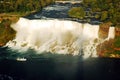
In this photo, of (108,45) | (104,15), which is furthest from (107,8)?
(108,45)

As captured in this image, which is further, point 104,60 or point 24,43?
point 24,43

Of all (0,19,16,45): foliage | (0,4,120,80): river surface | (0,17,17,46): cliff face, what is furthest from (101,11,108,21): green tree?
(0,19,16,45): foliage

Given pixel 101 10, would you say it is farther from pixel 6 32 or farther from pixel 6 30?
pixel 6 32

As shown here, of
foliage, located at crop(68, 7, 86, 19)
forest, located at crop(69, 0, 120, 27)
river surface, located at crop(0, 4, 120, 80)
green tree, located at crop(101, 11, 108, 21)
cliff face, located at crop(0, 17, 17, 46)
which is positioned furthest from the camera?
foliage, located at crop(68, 7, 86, 19)

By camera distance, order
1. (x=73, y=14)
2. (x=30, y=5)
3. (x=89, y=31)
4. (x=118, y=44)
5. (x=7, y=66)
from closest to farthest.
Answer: (x=7, y=66) → (x=118, y=44) → (x=89, y=31) → (x=73, y=14) → (x=30, y=5)

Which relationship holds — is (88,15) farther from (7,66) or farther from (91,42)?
(7,66)

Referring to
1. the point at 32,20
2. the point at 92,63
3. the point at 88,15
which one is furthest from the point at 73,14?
the point at 92,63

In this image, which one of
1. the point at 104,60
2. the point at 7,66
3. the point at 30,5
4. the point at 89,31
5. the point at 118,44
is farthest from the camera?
the point at 30,5

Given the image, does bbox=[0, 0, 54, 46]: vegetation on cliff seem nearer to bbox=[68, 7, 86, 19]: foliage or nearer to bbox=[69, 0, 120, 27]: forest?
bbox=[68, 7, 86, 19]: foliage
